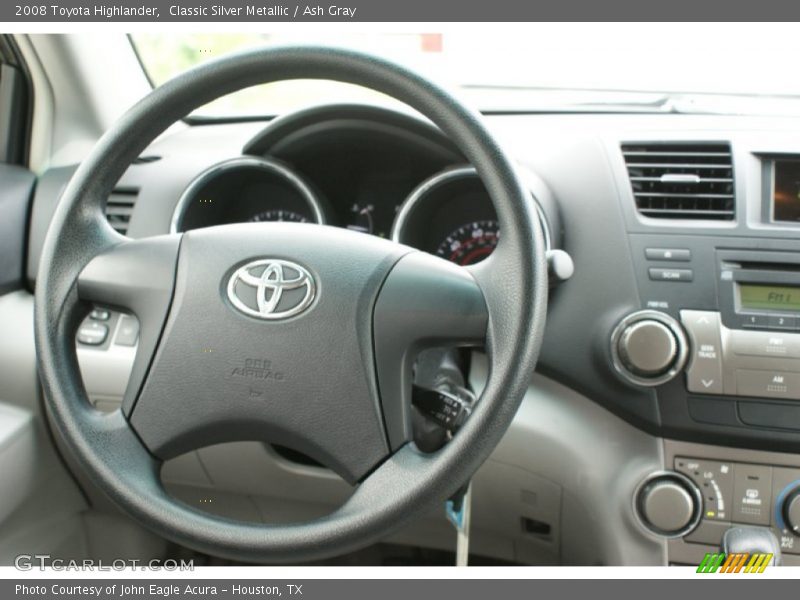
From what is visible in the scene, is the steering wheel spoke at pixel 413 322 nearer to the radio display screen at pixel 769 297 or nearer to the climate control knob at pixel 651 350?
the climate control knob at pixel 651 350

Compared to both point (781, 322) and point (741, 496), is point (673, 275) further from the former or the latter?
point (741, 496)

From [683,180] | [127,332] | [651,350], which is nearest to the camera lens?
[651,350]

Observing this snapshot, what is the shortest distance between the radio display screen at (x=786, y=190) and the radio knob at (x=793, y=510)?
43 cm

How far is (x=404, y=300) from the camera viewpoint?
0.90 metres

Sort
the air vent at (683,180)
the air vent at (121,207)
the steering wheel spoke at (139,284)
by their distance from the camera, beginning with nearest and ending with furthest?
the steering wheel spoke at (139,284) < the air vent at (683,180) < the air vent at (121,207)

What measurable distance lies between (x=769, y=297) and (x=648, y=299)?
7.3 inches

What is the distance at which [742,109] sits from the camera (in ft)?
4.66

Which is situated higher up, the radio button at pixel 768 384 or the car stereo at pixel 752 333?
the car stereo at pixel 752 333

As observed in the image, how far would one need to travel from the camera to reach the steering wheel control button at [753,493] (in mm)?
1201

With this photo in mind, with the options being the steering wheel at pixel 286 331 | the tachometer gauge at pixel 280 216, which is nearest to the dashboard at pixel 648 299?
the tachometer gauge at pixel 280 216

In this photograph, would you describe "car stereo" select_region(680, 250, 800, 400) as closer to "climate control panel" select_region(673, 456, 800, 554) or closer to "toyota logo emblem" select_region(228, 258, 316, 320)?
"climate control panel" select_region(673, 456, 800, 554)

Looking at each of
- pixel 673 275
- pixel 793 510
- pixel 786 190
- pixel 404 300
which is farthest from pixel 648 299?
pixel 404 300

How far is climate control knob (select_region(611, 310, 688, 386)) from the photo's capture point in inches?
45.4

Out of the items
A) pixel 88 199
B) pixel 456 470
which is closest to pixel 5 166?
pixel 88 199
